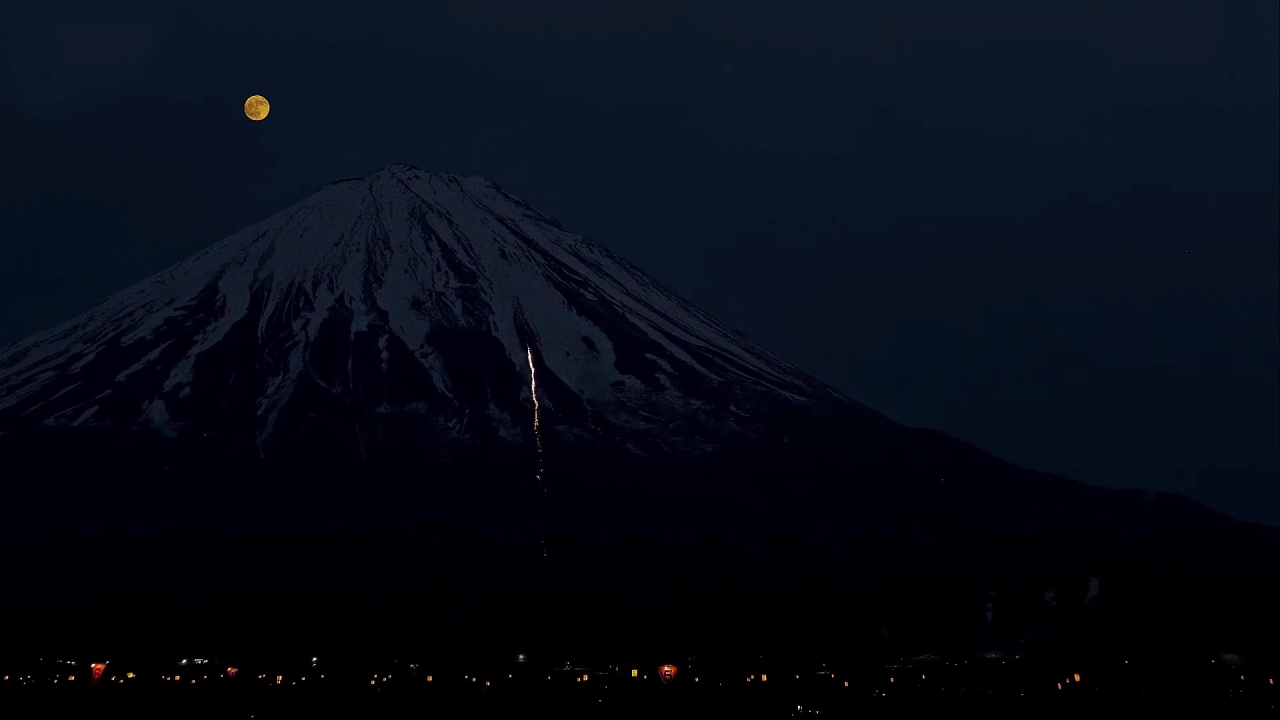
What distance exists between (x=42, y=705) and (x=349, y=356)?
6795cm

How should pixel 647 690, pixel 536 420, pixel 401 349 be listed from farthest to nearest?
pixel 401 349
pixel 536 420
pixel 647 690

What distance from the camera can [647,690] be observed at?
2233 inches

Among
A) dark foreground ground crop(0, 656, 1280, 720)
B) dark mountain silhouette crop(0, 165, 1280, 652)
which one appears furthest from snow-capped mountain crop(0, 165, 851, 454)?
dark foreground ground crop(0, 656, 1280, 720)

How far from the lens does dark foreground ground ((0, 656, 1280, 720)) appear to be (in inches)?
1882

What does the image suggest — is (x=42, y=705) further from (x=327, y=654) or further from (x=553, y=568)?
(x=553, y=568)

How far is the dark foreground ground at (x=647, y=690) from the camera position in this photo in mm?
47812

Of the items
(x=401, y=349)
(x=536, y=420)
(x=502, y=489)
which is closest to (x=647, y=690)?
(x=502, y=489)

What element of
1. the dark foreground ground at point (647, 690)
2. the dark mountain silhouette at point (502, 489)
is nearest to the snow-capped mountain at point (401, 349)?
the dark mountain silhouette at point (502, 489)

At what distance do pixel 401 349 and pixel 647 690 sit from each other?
215ft

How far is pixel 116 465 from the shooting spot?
10531 cm

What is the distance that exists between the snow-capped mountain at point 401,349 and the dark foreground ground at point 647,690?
137 ft

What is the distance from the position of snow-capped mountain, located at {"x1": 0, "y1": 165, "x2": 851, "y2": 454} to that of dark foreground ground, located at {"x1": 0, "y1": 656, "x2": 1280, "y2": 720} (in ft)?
137

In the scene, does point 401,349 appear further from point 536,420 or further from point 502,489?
point 502,489

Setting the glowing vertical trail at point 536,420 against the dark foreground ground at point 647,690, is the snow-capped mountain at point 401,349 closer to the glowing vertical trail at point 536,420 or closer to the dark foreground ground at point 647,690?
the glowing vertical trail at point 536,420
